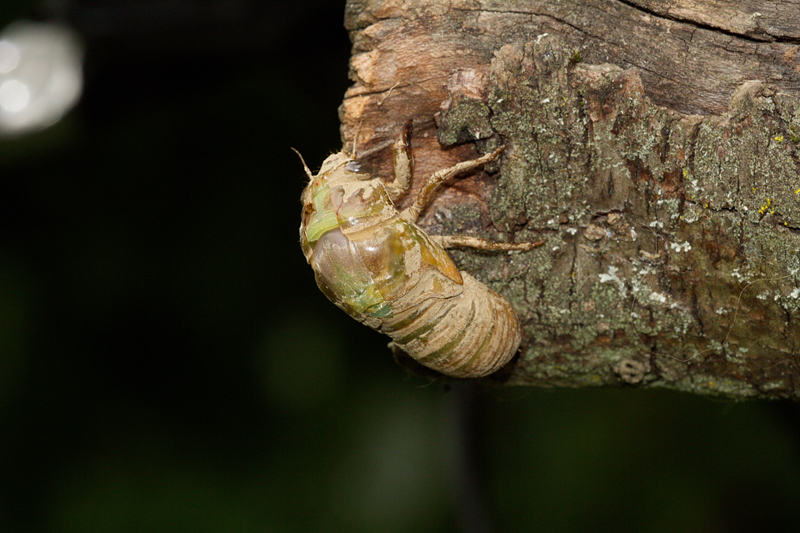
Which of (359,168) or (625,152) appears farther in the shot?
(359,168)

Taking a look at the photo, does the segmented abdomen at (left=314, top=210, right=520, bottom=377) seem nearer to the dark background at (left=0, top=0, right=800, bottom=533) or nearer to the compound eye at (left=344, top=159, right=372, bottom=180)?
the compound eye at (left=344, top=159, right=372, bottom=180)

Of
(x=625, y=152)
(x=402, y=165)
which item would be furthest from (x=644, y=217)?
(x=402, y=165)

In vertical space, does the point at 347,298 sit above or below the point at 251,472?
above

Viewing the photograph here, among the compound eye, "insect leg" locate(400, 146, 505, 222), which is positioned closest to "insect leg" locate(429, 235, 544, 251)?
"insect leg" locate(400, 146, 505, 222)

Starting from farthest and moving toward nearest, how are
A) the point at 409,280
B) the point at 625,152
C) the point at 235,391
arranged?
the point at 235,391 → the point at 409,280 → the point at 625,152

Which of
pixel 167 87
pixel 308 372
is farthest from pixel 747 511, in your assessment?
pixel 167 87

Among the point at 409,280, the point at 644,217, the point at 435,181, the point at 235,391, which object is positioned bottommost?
the point at 235,391

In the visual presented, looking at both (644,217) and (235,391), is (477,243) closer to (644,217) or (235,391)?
(644,217)

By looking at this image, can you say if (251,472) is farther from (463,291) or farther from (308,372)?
(463,291)
